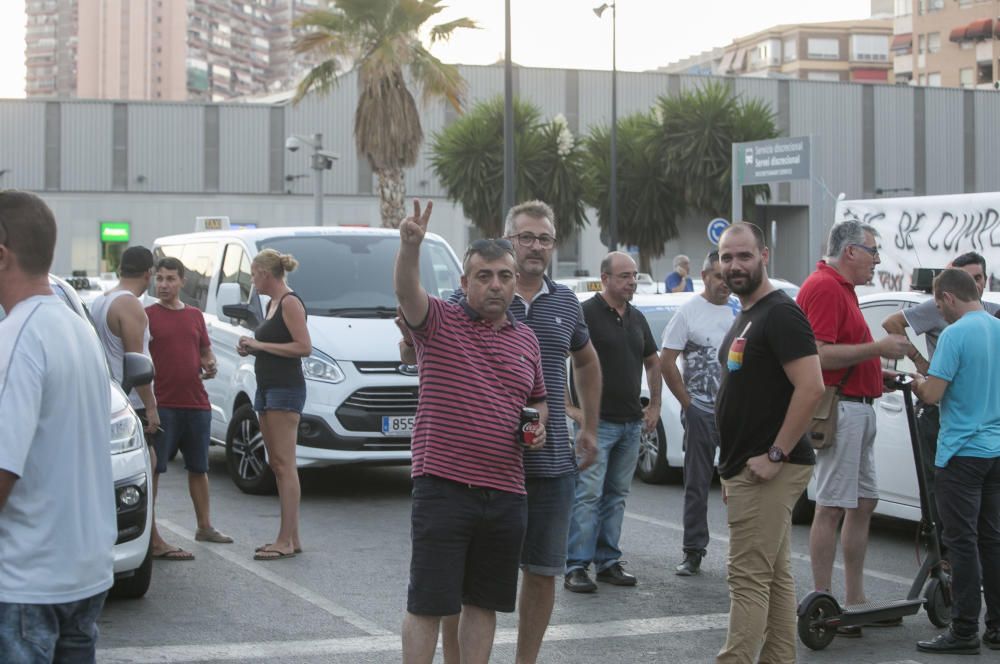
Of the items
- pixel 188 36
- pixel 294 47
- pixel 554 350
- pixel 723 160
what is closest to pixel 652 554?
pixel 554 350

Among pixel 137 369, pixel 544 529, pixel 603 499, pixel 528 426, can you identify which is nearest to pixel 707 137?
pixel 603 499

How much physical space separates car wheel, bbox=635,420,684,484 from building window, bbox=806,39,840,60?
372 ft

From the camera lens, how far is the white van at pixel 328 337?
1058 cm

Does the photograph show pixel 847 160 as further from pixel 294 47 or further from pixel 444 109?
pixel 294 47

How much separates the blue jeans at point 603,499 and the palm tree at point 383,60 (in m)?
21.0

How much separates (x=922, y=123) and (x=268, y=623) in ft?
194

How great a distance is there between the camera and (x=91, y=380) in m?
3.43

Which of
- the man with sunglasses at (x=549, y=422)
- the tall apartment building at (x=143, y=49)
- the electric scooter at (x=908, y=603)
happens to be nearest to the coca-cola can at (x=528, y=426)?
the man with sunglasses at (x=549, y=422)

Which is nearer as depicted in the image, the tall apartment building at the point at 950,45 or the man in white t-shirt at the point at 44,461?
the man in white t-shirt at the point at 44,461

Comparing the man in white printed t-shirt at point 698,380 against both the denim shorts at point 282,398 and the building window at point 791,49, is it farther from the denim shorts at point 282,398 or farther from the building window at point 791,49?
the building window at point 791,49

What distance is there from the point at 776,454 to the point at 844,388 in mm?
1275

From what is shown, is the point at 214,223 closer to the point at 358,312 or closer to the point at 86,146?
the point at 358,312

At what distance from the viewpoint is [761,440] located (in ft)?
17.4

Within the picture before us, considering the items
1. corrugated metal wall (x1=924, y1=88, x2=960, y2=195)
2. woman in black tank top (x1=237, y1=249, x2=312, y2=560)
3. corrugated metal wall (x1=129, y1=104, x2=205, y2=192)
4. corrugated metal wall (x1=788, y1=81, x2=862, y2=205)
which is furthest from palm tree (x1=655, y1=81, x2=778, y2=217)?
woman in black tank top (x1=237, y1=249, x2=312, y2=560)
